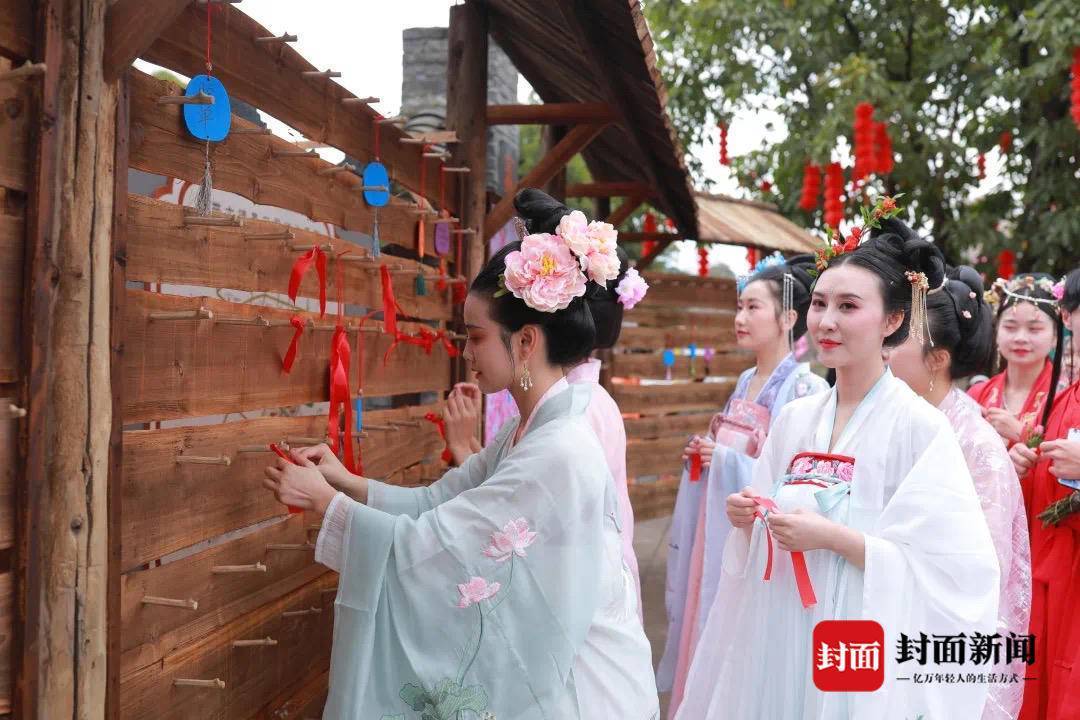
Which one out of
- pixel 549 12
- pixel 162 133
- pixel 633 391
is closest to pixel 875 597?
pixel 162 133

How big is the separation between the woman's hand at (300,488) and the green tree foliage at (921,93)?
26.7 ft

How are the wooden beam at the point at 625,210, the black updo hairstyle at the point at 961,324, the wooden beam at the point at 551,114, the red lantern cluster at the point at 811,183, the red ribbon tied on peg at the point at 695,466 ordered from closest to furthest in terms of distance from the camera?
the black updo hairstyle at the point at 961,324
the red ribbon tied on peg at the point at 695,466
the wooden beam at the point at 551,114
the wooden beam at the point at 625,210
the red lantern cluster at the point at 811,183

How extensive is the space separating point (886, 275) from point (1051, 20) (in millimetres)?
6832

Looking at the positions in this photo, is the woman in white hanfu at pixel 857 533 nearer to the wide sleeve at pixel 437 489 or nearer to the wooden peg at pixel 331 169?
the wide sleeve at pixel 437 489

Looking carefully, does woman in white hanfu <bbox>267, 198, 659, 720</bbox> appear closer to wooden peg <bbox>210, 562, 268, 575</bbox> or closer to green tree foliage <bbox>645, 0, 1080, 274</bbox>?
wooden peg <bbox>210, 562, 268, 575</bbox>

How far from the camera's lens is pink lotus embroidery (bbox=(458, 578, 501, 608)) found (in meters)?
2.44

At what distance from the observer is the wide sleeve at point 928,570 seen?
2.78 metres

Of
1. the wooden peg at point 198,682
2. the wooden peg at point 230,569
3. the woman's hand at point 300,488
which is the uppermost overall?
the woman's hand at point 300,488

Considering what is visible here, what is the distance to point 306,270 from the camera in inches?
126

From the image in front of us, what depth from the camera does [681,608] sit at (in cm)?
509

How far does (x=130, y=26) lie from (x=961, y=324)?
3.24m

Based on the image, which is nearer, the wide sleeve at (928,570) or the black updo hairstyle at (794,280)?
the wide sleeve at (928,570)

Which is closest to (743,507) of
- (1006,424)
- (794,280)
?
(1006,424)

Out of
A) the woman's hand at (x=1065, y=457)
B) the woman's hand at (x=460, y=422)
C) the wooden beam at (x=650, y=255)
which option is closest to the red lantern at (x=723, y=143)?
the wooden beam at (x=650, y=255)
